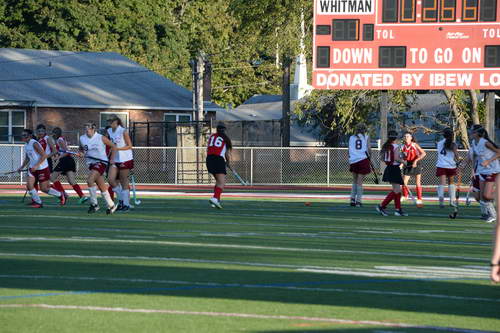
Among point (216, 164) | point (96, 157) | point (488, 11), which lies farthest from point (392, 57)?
point (96, 157)

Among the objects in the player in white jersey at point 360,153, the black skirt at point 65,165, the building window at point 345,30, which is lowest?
the black skirt at point 65,165

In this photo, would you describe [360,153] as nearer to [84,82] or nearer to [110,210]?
[110,210]

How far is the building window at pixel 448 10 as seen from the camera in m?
29.1

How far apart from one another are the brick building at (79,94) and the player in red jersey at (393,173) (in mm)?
20174

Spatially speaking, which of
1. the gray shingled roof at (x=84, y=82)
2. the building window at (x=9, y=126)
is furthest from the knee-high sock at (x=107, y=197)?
the gray shingled roof at (x=84, y=82)

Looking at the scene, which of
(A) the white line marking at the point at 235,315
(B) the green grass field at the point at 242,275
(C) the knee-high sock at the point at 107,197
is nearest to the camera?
(A) the white line marking at the point at 235,315

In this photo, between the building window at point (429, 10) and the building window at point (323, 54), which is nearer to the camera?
the building window at point (429, 10)

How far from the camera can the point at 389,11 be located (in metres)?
29.4

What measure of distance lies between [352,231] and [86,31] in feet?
149

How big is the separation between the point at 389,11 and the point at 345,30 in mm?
1393

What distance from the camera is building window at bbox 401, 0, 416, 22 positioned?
29.2 m

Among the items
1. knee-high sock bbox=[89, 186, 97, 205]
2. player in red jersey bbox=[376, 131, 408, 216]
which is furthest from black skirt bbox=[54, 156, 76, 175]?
player in red jersey bbox=[376, 131, 408, 216]

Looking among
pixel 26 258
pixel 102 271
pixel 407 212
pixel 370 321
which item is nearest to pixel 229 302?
pixel 370 321

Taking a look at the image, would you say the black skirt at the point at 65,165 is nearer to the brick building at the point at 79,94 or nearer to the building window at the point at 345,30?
the building window at the point at 345,30
